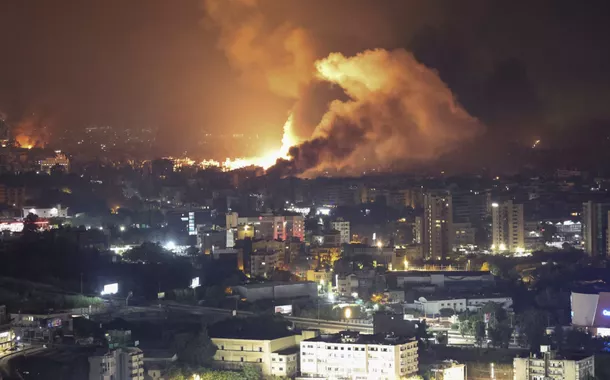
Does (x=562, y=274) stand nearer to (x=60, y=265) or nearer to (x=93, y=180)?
(x=60, y=265)

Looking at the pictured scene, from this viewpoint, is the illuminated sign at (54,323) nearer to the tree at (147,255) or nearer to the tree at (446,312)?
the tree at (446,312)

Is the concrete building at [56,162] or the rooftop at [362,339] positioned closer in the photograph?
the rooftop at [362,339]

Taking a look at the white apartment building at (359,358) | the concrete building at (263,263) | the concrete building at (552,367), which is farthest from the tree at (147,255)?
the concrete building at (552,367)

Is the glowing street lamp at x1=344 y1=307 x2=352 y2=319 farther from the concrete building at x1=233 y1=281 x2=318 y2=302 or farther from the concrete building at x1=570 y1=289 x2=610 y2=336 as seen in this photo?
the concrete building at x1=570 y1=289 x2=610 y2=336

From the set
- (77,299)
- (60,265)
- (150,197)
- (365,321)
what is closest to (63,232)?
(60,265)

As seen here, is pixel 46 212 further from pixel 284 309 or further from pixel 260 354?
pixel 260 354

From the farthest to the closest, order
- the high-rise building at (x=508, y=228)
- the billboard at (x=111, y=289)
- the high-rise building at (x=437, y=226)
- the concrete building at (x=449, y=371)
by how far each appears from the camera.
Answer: the high-rise building at (x=508, y=228), the high-rise building at (x=437, y=226), the billboard at (x=111, y=289), the concrete building at (x=449, y=371)

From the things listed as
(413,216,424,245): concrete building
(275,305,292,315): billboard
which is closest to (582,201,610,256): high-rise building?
(413,216,424,245): concrete building
